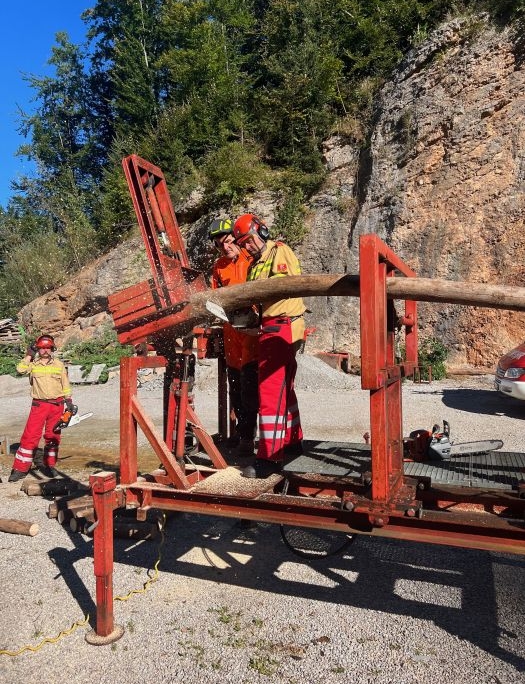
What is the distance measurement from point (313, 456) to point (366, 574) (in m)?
0.87

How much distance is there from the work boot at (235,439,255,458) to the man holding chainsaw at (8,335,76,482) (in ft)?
10.5

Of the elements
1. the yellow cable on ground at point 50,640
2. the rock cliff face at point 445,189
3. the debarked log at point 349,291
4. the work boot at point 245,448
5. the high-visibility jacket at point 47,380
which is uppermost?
the rock cliff face at point 445,189

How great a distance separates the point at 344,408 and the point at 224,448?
577cm

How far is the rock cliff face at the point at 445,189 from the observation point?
541 inches

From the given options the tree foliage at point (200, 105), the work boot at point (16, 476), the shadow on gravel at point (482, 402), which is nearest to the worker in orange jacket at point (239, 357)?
the work boot at point (16, 476)

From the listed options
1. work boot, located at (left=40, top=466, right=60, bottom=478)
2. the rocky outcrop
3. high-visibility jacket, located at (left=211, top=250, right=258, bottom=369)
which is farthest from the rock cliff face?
work boot, located at (left=40, top=466, right=60, bottom=478)

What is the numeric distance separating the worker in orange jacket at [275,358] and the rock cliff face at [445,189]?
10.6m

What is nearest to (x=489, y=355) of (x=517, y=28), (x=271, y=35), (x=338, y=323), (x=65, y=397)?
(x=338, y=323)

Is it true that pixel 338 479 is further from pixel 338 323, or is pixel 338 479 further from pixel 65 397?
pixel 338 323

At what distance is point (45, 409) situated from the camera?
6.70 m

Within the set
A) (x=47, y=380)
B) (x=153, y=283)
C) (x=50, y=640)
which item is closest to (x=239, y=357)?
(x=153, y=283)

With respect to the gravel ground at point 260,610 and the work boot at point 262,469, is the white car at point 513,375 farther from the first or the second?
the work boot at point 262,469

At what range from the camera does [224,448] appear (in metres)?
4.66

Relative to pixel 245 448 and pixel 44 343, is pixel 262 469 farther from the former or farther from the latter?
pixel 44 343
